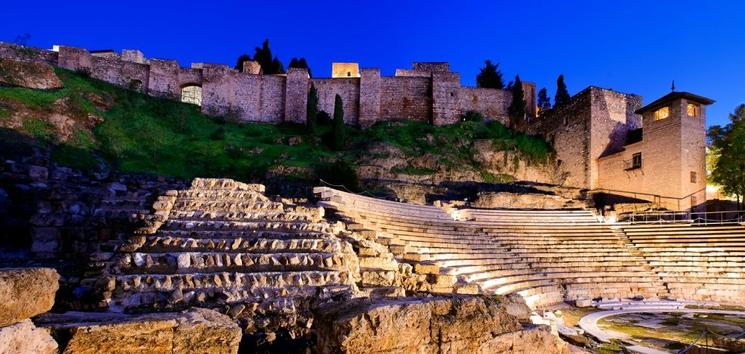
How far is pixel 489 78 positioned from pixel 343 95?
55.1 feet

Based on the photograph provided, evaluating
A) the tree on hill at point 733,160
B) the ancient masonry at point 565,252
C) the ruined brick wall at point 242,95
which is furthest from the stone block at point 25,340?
the ruined brick wall at point 242,95

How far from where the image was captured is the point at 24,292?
8.10 ft

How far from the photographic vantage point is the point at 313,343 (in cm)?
410

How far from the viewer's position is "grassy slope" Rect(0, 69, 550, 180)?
23.6m

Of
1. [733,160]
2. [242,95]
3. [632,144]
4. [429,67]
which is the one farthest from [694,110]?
[242,95]

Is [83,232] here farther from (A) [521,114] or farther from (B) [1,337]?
(A) [521,114]

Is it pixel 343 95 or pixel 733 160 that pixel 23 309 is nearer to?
pixel 733 160

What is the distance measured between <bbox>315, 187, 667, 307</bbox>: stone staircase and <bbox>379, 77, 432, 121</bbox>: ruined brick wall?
20.2 metres

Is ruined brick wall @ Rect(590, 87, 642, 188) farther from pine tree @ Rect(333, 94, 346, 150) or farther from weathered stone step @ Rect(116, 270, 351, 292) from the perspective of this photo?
weathered stone step @ Rect(116, 270, 351, 292)

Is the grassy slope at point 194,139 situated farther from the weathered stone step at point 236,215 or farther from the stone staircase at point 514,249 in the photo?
the weathered stone step at point 236,215

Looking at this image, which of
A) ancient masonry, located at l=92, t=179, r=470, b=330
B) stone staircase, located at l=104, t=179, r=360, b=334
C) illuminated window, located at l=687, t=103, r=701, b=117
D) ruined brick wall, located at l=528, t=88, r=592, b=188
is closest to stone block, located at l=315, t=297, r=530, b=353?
ancient masonry, located at l=92, t=179, r=470, b=330

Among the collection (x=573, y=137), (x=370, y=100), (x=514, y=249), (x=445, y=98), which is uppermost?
(x=445, y=98)

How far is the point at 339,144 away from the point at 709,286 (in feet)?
76.0

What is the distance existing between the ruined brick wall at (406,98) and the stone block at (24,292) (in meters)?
36.8
